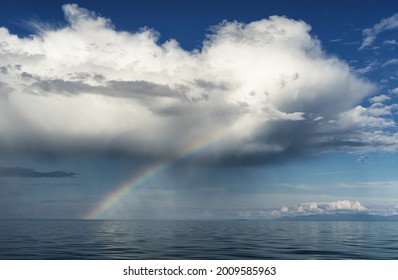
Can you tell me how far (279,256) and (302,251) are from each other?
4973mm

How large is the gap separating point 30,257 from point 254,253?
62.9 feet

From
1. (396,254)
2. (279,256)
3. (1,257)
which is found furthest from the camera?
(396,254)

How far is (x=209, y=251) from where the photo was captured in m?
40.5

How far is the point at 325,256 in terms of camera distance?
121ft

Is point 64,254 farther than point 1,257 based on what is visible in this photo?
Yes

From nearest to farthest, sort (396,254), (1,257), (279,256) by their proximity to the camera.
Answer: (1,257), (279,256), (396,254)

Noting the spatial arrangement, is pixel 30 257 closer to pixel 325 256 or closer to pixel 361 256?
pixel 325 256

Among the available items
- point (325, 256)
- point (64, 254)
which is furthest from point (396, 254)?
point (64, 254)

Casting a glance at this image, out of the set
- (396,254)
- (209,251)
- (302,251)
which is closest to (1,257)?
(209,251)

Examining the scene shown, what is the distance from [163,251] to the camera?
4072 cm
